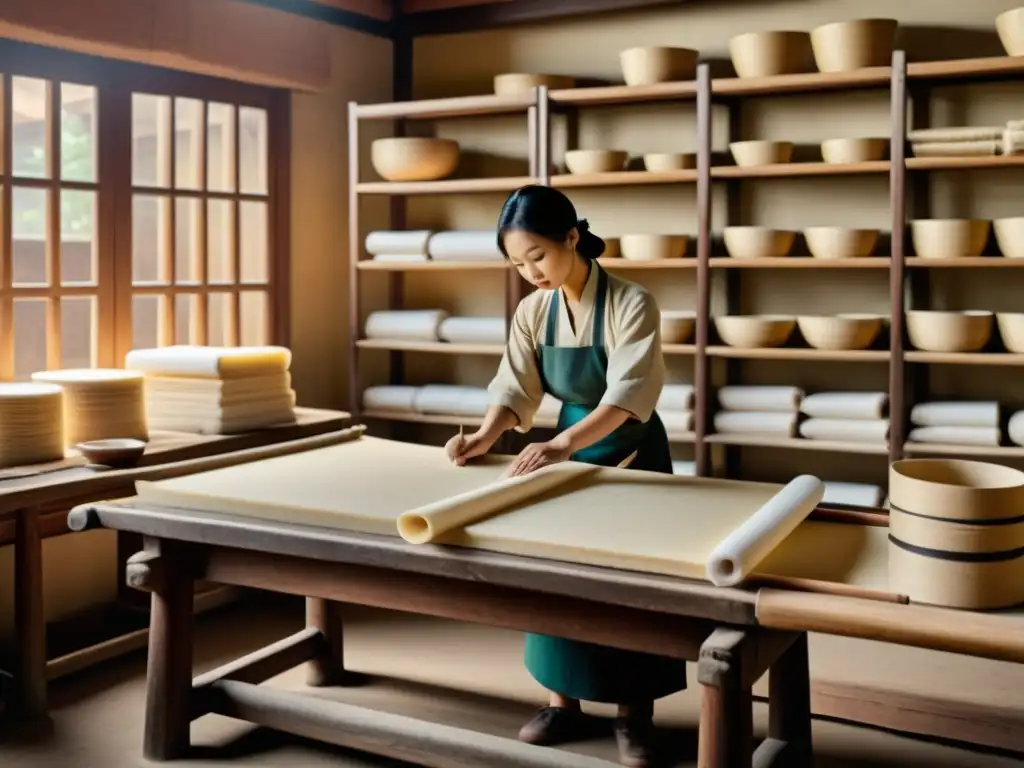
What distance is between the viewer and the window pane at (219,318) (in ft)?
14.8

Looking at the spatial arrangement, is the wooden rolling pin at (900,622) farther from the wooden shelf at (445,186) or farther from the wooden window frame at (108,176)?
the wooden shelf at (445,186)

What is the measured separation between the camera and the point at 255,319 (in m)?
4.68

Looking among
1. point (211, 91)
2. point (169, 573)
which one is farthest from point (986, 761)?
point (211, 91)

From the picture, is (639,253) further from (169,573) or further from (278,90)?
(169,573)

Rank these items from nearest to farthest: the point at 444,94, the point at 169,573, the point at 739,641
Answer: the point at 739,641, the point at 169,573, the point at 444,94

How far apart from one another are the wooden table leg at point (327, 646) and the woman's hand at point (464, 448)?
0.93 metres

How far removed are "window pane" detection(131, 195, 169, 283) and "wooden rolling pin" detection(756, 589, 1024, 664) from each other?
9.67ft

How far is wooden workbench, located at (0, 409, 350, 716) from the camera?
2957mm

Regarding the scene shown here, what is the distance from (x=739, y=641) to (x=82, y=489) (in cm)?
197

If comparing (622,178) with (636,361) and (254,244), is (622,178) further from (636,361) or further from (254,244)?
(636,361)

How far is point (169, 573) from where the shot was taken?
266 cm

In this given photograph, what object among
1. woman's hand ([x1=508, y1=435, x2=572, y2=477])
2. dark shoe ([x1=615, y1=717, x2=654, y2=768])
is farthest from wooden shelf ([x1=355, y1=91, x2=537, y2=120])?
dark shoe ([x1=615, y1=717, x2=654, y2=768])

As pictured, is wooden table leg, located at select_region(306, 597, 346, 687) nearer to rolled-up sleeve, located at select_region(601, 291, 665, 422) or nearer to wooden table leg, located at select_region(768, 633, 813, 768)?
rolled-up sleeve, located at select_region(601, 291, 665, 422)

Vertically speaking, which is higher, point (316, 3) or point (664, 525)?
point (316, 3)
